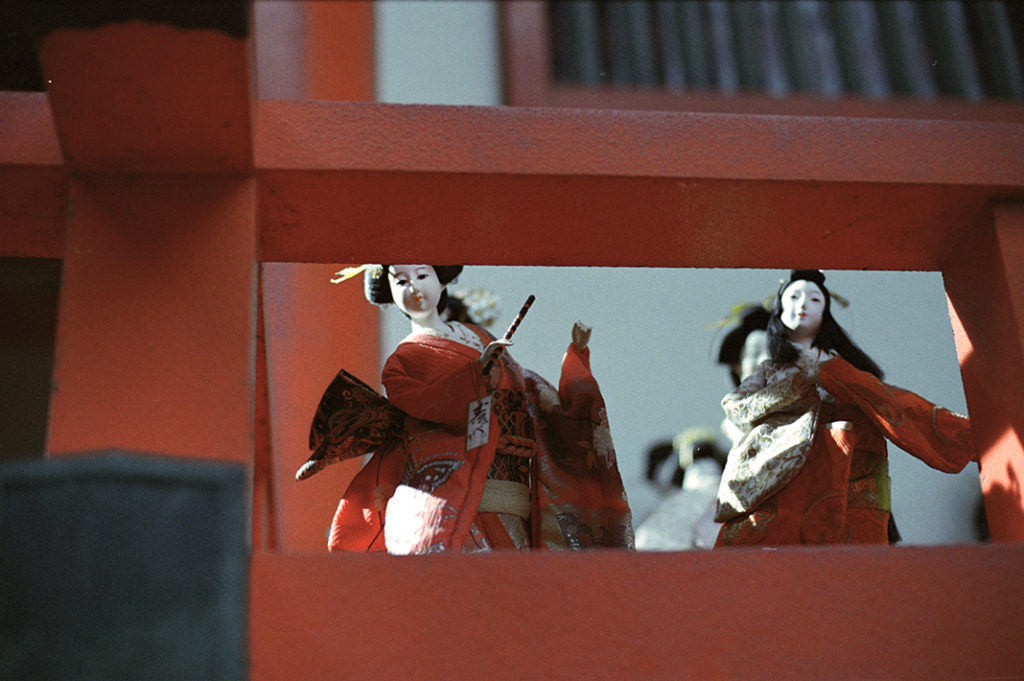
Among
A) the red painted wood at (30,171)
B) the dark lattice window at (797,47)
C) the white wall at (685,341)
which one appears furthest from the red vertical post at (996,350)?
the dark lattice window at (797,47)

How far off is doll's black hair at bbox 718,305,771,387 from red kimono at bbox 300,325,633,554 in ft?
3.52

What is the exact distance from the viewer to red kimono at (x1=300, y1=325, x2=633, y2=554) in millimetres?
3396

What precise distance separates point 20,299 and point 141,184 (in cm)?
132

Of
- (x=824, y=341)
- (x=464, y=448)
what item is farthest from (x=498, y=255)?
(x=824, y=341)

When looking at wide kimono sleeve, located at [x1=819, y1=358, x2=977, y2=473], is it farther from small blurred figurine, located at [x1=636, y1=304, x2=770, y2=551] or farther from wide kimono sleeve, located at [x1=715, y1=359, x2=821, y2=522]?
small blurred figurine, located at [x1=636, y1=304, x2=770, y2=551]

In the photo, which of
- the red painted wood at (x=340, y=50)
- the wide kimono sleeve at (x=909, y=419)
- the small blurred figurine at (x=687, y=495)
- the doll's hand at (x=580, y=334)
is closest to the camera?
the wide kimono sleeve at (x=909, y=419)

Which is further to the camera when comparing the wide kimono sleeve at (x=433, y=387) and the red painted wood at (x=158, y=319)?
the wide kimono sleeve at (x=433, y=387)

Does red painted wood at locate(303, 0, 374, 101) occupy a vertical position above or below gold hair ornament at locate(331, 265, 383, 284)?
above

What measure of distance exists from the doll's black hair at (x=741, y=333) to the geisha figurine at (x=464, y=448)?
1075mm

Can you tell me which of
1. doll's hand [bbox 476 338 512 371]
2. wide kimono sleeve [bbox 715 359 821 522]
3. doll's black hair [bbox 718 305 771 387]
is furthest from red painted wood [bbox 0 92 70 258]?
doll's black hair [bbox 718 305 771 387]

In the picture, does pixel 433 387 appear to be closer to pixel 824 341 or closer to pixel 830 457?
pixel 830 457

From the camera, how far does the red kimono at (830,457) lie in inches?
139

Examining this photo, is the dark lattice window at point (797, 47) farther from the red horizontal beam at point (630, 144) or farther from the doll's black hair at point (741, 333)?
the red horizontal beam at point (630, 144)

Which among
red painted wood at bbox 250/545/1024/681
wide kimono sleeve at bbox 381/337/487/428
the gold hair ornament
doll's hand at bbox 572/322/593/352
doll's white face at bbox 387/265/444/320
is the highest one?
the gold hair ornament
